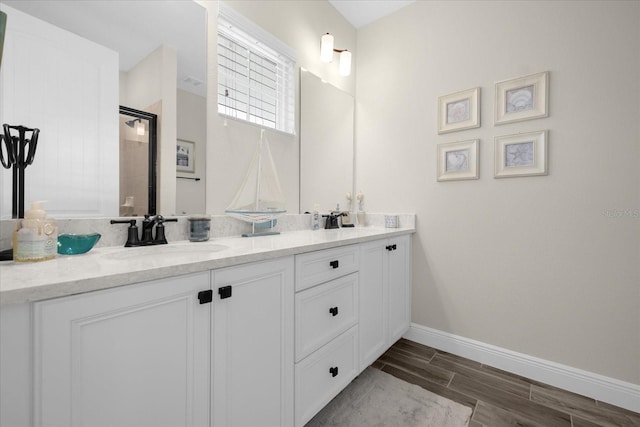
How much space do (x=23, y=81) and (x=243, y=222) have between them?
107 centimetres

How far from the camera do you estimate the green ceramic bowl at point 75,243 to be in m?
0.98

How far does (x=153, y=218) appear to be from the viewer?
130 centimetres

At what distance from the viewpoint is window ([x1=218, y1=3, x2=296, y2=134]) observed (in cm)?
169

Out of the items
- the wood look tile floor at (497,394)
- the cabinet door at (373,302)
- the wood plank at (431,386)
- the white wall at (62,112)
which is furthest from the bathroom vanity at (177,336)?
the wood look tile floor at (497,394)

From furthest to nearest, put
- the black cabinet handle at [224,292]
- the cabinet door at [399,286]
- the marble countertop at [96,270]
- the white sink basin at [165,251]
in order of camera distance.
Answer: the cabinet door at [399,286], the white sink basin at [165,251], the black cabinet handle at [224,292], the marble countertop at [96,270]

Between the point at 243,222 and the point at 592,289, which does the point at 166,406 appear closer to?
the point at 243,222

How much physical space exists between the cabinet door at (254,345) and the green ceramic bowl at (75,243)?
1.64ft

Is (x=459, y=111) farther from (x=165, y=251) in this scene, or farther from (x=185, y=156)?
(x=165, y=251)

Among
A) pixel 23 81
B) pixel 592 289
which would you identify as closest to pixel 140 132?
pixel 23 81

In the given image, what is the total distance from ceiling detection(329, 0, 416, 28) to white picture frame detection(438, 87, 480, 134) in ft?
3.00

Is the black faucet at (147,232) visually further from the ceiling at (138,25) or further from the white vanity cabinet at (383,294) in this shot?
the white vanity cabinet at (383,294)

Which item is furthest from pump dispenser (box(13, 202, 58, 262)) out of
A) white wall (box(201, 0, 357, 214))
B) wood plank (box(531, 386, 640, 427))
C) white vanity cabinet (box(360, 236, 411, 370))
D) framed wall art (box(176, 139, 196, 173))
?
wood plank (box(531, 386, 640, 427))

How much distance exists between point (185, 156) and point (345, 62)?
1.61 m

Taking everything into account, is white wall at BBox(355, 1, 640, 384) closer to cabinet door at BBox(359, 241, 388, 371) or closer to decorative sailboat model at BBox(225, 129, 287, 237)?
cabinet door at BBox(359, 241, 388, 371)
